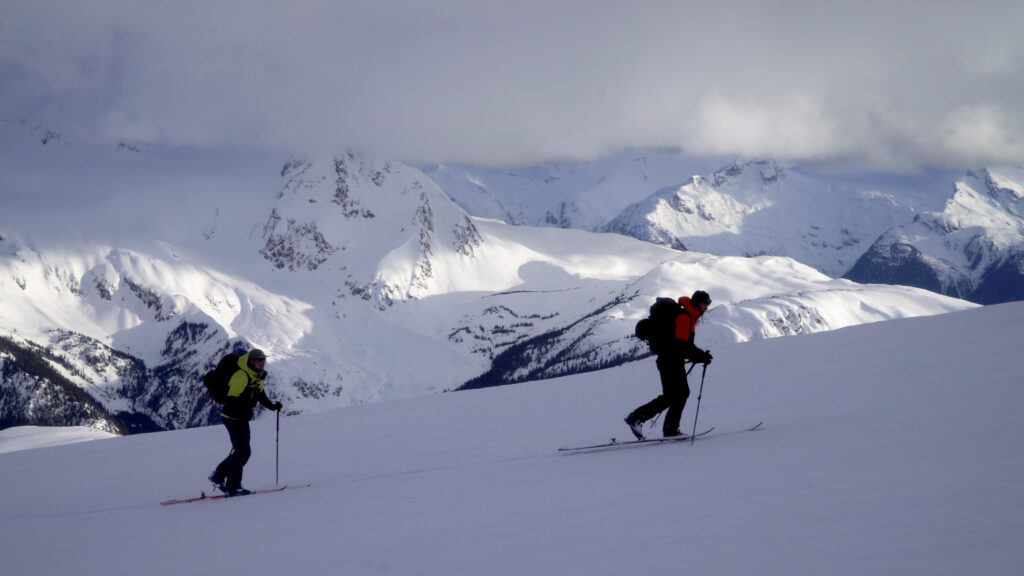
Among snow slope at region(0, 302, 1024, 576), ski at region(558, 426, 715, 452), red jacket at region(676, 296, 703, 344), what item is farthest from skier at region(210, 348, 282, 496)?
red jacket at region(676, 296, 703, 344)

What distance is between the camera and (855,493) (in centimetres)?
692

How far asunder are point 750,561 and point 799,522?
1055 mm

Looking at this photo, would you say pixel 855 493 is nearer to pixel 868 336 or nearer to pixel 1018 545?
pixel 1018 545

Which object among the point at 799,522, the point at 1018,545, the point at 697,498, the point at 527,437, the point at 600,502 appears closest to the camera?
the point at 1018,545

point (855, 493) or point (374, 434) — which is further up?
point (855, 493)

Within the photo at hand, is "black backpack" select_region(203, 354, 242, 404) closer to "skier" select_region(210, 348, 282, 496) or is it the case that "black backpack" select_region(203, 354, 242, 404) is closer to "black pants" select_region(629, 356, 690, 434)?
"skier" select_region(210, 348, 282, 496)

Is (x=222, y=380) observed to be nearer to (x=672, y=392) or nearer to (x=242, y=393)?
(x=242, y=393)

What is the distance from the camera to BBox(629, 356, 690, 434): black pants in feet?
39.4

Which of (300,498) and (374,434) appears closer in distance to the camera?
(300,498)

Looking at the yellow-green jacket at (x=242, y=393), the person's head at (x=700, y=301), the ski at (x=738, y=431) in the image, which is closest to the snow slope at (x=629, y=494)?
the ski at (x=738, y=431)

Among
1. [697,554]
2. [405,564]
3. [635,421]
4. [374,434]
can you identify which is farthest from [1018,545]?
[374,434]

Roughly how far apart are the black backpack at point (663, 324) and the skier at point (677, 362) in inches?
2.2

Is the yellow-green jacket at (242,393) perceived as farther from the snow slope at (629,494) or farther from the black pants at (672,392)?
the black pants at (672,392)

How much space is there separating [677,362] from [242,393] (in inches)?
334
